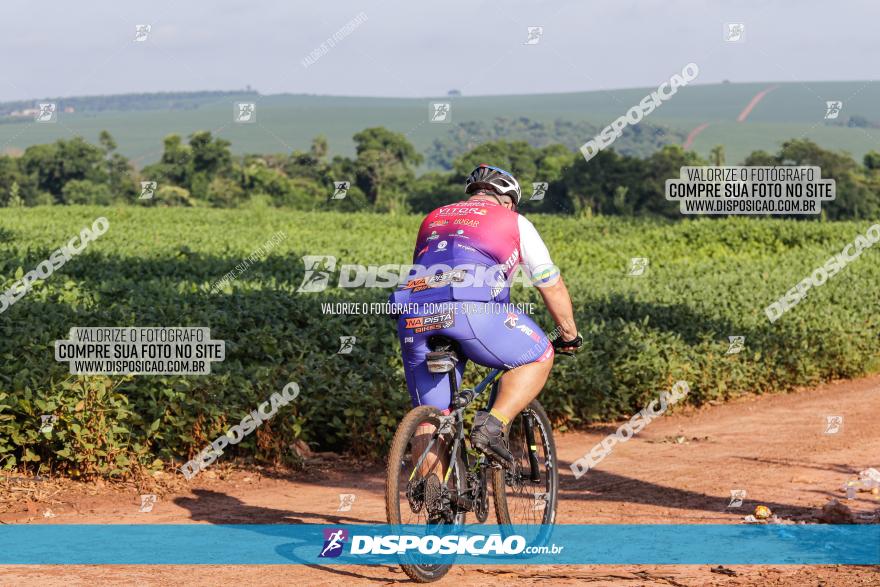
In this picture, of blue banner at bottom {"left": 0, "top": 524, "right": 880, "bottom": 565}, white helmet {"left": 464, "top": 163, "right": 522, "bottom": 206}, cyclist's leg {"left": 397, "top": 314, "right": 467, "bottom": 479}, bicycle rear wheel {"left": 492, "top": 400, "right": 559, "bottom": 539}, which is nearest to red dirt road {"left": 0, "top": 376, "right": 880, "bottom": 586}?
blue banner at bottom {"left": 0, "top": 524, "right": 880, "bottom": 565}

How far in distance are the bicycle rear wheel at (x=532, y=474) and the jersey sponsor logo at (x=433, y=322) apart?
3.12 ft

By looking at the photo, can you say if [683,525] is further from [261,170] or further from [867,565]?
[261,170]

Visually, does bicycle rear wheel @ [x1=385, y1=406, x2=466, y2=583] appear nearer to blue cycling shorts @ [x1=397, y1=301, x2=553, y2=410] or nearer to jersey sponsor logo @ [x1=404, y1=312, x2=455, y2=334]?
blue cycling shorts @ [x1=397, y1=301, x2=553, y2=410]

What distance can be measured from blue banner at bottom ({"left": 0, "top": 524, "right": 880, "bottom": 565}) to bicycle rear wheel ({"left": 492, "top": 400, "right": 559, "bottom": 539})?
7 centimetres

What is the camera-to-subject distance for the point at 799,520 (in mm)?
7074

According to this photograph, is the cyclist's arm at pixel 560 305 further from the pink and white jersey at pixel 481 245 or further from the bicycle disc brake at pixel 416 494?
the bicycle disc brake at pixel 416 494

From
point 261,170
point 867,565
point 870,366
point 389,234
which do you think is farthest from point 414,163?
point 867,565

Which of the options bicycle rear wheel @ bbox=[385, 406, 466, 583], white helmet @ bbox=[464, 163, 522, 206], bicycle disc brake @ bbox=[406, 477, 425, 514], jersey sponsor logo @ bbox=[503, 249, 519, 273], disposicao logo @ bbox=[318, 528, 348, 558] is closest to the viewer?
bicycle rear wheel @ bbox=[385, 406, 466, 583]

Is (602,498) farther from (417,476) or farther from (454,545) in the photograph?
(417,476)

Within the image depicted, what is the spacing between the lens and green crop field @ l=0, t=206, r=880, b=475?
8.42m

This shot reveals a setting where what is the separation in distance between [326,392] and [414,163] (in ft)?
170

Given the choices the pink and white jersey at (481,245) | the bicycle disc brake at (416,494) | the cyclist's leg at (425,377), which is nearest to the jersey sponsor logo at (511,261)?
the pink and white jersey at (481,245)

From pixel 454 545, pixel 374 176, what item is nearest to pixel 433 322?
pixel 454 545

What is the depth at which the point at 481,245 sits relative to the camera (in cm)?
576
